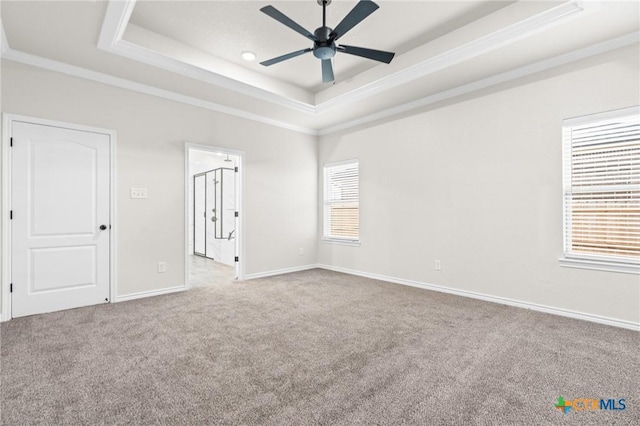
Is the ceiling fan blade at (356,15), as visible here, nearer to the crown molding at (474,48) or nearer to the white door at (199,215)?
the crown molding at (474,48)

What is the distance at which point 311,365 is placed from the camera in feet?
7.13

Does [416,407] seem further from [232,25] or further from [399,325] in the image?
[232,25]

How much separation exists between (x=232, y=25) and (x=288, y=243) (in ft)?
11.1

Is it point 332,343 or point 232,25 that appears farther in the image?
point 232,25

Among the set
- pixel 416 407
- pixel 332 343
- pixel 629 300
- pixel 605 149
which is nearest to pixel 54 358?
pixel 332 343

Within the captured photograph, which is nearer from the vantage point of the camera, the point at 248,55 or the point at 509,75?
the point at 509,75

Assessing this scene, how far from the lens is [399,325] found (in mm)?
2938

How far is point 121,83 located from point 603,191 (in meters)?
5.35

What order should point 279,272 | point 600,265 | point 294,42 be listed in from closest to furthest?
point 600,265
point 294,42
point 279,272

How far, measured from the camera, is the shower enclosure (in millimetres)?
6586

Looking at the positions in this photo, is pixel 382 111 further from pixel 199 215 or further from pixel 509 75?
pixel 199 215

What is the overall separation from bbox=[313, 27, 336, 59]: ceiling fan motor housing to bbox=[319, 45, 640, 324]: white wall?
2115 mm

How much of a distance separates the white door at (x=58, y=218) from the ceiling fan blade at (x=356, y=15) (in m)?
2.96

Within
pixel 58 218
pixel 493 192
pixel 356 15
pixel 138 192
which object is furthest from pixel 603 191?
pixel 58 218
